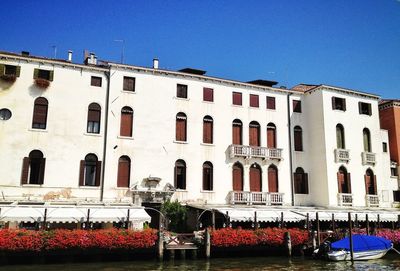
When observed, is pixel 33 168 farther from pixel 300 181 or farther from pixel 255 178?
pixel 300 181

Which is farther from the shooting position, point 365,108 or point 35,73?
point 365,108

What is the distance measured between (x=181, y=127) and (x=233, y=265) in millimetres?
10069

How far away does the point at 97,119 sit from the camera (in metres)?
24.7

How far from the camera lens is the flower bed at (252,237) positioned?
21781 millimetres

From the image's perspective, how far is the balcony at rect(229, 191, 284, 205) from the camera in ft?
86.4

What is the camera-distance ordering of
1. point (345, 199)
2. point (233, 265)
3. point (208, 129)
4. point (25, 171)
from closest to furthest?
point (233, 265), point (25, 171), point (208, 129), point (345, 199)

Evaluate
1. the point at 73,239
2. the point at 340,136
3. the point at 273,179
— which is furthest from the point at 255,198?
the point at 73,239

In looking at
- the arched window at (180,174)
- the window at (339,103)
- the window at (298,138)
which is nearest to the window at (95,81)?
the arched window at (180,174)

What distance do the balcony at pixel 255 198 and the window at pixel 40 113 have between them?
12.4 metres

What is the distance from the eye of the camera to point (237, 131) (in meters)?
28.1

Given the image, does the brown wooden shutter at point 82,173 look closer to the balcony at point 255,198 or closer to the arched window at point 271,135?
the balcony at point 255,198

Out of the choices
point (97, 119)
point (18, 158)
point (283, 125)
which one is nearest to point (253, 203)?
point (283, 125)

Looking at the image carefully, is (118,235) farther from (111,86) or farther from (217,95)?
(217,95)

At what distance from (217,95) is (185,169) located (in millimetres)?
5682
